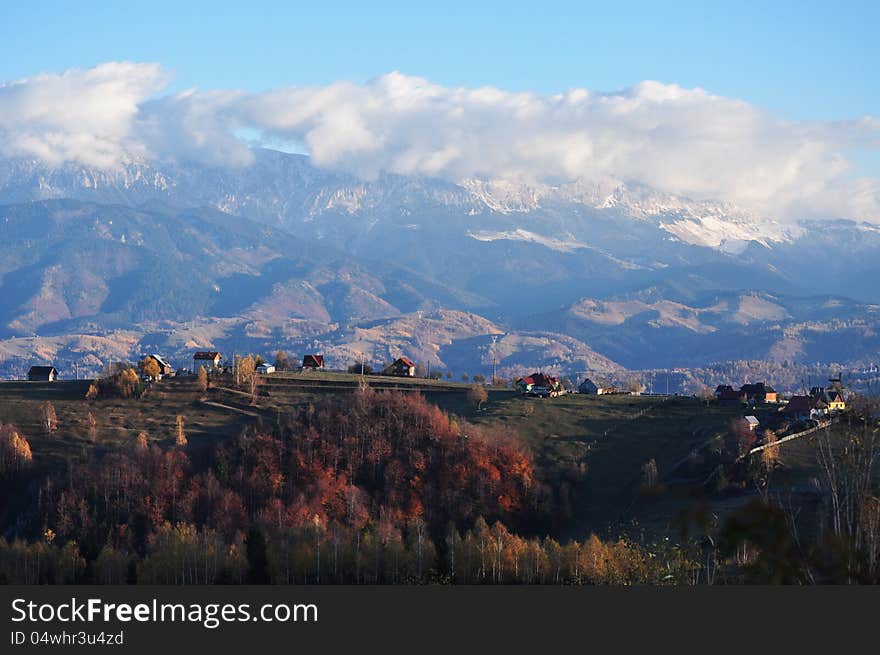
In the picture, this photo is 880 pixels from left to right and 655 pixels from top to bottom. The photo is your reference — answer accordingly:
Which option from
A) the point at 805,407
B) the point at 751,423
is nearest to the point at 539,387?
the point at 805,407

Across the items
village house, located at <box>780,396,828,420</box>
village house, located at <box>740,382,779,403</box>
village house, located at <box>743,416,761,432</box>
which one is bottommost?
village house, located at <box>743,416,761,432</box>

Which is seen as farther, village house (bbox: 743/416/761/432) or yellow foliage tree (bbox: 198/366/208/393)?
yellow foliage tree (bbox: 198/366/208/393)

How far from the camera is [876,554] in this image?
126ft

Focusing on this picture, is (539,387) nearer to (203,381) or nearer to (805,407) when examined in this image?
(805,407)

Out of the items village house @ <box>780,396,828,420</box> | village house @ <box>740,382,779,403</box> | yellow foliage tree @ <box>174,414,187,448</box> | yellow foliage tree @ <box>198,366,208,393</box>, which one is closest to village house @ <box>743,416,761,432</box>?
village house @ <box>780,396,828,420</box>

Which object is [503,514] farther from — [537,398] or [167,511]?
[537,398]

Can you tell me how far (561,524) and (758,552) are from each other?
97292mm

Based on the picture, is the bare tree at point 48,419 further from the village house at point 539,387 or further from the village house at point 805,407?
the village house at point 805,407

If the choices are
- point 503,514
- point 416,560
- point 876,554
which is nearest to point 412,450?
point 503,514

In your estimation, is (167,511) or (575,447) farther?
(575,447)

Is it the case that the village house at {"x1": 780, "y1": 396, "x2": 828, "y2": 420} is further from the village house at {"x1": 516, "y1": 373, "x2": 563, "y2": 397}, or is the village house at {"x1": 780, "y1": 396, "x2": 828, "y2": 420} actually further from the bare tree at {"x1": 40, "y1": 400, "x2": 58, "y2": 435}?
the bare tree at {"x1": 40, "y1": 400, "x2": 58, "y2": 435}

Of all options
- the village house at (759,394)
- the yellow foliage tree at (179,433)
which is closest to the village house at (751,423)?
the village house at (759,394)

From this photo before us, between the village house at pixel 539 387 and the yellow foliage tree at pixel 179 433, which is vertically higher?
the village house at pixel 539 387

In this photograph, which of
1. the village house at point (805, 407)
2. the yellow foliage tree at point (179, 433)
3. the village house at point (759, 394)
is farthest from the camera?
the village house at point (759, 394)
